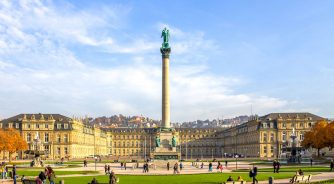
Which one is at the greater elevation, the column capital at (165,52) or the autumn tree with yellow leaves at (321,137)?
the column capital at (165,52)

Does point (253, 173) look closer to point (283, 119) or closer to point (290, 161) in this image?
point (290, 161)

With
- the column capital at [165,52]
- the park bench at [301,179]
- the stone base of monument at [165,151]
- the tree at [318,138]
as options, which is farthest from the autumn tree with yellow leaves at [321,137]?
the park bench at [301,179]

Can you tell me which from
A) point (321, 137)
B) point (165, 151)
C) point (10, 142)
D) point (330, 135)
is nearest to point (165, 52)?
point (165, 151)

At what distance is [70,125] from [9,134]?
42800 millimetres

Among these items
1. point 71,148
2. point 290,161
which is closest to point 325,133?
point 290,161

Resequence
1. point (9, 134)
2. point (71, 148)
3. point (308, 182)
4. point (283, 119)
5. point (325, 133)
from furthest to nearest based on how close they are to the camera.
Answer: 1. point (71, 148)
2. point (283, 119)
3. point (9, 134)
4. point (325, 133)
5. point (308, 182)

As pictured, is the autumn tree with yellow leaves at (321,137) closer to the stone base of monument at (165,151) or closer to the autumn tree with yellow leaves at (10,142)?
the stone base of monument at (165,151)

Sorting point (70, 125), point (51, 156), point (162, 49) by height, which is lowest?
point (51, 156)

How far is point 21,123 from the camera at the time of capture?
171 meters

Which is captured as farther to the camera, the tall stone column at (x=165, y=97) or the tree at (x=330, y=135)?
the tree at (x=330, y=135)

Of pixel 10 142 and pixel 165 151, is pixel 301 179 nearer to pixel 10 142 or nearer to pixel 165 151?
pixel 165 151

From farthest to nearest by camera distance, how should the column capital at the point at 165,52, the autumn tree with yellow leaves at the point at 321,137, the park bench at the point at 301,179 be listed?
the autumn tree with yellow leaves at the point at 321,137, the column capital at the point at 165,52, the park bench at the point at 301,179

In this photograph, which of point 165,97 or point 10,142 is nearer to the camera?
point 165,97

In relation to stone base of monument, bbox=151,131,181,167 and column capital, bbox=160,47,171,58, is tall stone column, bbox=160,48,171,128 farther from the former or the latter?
stone base of monument, bbox=151,131,181,167
